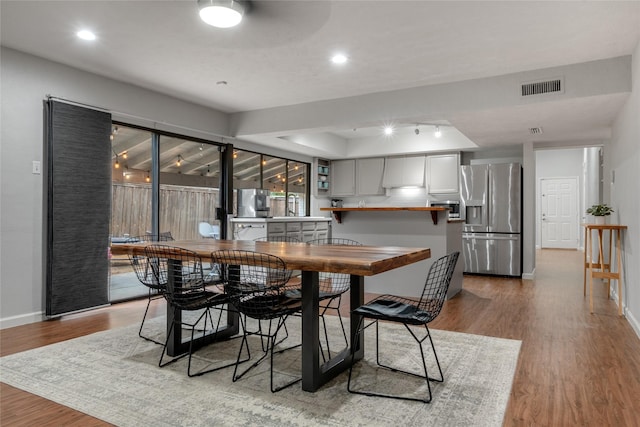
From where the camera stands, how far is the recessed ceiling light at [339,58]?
3.81 metres

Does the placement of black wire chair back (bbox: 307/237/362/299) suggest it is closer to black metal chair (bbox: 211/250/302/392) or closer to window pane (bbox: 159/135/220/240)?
black metal chair (bbox: 211/250/302/392)

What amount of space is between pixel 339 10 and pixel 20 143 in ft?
10.3

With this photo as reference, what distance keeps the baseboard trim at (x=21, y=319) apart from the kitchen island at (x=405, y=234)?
330 centimetres

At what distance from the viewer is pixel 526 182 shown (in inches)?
258

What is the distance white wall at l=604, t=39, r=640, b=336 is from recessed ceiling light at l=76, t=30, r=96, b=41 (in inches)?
180

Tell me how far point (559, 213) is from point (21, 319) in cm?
1217

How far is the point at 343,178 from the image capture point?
8.73m

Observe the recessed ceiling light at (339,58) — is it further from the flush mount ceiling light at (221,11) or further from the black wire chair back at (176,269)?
the black wire chair back at (176,269)

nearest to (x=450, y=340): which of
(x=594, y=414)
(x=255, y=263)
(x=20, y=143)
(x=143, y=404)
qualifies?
(x=594, y=414)

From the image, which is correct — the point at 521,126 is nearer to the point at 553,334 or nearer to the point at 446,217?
the point at 446,217

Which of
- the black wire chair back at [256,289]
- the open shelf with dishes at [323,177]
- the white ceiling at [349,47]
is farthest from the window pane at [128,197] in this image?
the open shelf with dishes at [323,177]

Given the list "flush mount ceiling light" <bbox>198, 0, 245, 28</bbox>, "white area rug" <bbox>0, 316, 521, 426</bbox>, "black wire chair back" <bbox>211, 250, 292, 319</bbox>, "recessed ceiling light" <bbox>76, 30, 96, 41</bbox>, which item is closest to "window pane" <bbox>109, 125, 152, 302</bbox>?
"recessed ceiling light" <bbox>76, 30, 96, 41</bbox>

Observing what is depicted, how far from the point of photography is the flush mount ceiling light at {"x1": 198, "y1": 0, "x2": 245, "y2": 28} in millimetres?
2648

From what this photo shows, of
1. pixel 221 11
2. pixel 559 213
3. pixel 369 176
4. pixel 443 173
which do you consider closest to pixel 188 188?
pixel 221 11
